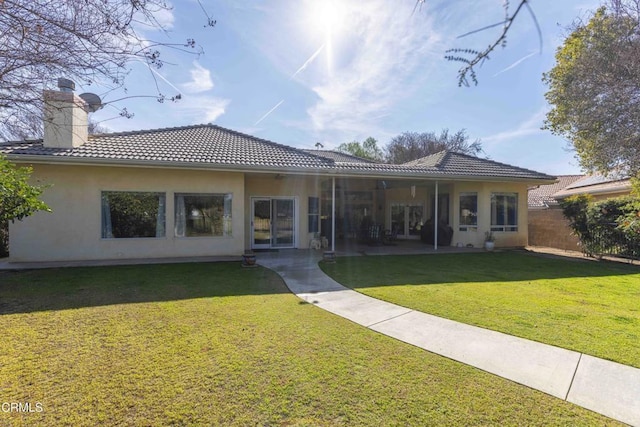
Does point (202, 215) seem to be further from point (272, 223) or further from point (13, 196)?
point (13, 196)

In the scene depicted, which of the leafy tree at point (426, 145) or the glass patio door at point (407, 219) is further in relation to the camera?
the leafy tree at point (426, 145)

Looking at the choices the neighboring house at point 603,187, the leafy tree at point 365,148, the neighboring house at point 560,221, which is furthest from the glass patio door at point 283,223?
the leafy tree at point 365,148

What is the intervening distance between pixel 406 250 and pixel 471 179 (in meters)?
3.98

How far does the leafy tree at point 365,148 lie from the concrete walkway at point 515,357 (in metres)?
42.2

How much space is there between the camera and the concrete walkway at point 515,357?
2898 millimetres

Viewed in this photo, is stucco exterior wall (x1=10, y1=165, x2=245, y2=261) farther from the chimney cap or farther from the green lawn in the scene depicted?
the chimney cap

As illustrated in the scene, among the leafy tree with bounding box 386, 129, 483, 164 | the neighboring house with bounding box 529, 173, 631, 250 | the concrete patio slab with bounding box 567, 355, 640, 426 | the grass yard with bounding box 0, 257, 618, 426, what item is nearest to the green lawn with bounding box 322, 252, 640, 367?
the concrete patio slab with bounding box 567, 355, 640, 426

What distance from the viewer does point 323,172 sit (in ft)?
37.6

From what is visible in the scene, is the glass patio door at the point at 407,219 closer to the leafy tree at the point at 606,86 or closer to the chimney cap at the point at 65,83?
the leafy tree at the point at 606,86

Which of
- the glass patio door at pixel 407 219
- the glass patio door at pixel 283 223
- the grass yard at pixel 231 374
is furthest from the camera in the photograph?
the glass patio door at pixel 407 219

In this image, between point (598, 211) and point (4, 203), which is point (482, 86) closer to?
point (4, 203)

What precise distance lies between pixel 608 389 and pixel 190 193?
36.1 feet

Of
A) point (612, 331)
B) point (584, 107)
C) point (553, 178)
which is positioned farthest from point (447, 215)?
point (612, 331)

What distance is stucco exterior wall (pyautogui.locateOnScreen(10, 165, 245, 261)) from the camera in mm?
9727
